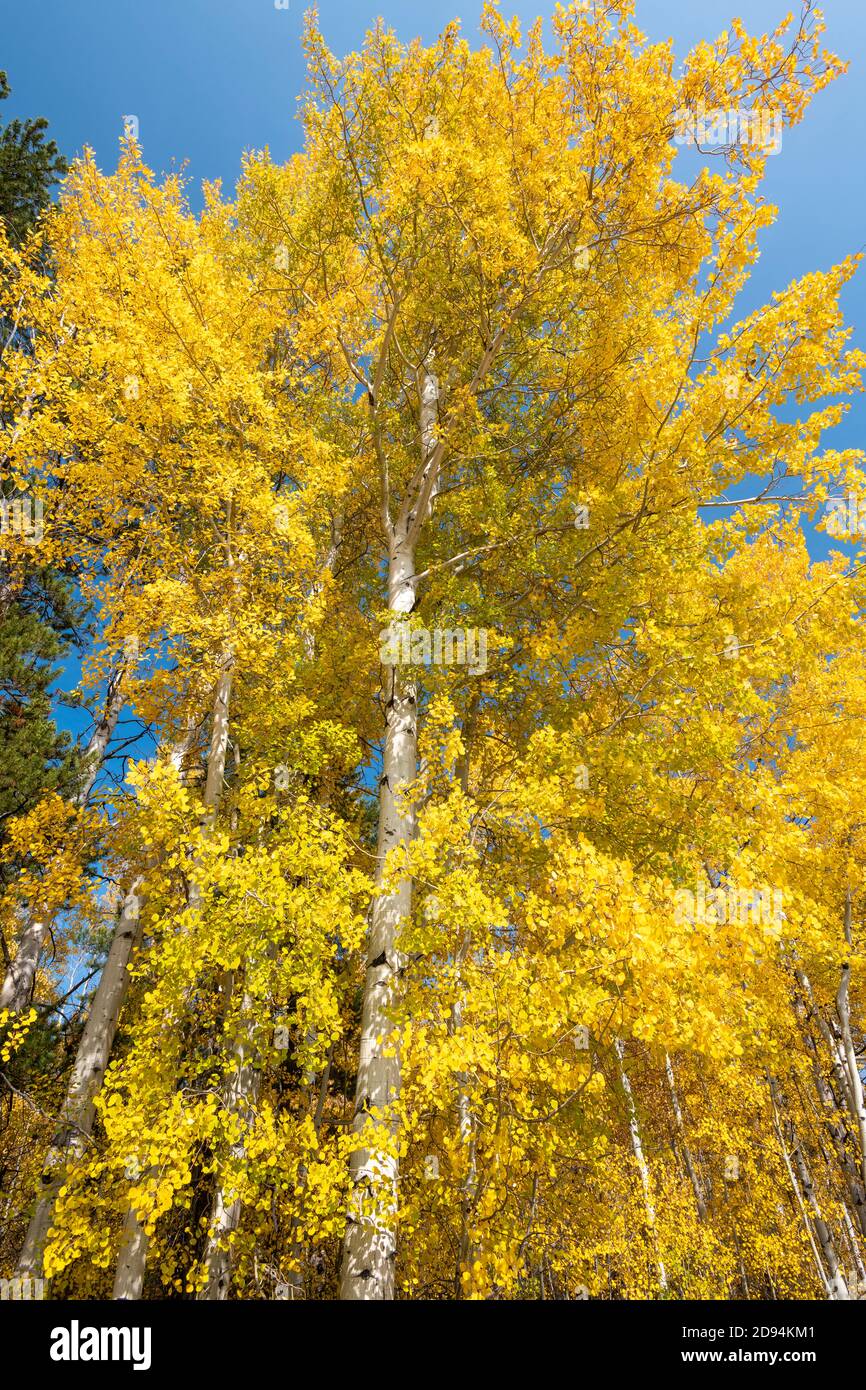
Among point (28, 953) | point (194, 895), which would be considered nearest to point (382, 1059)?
point (194, 895)

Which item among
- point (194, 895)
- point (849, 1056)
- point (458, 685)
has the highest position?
point (458, 685)

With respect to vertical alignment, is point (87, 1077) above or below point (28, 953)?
below

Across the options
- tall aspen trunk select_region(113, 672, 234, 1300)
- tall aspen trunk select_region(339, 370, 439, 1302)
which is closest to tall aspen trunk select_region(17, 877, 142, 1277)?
tall aspen trunk select_region(113, 672, 234, 1300)

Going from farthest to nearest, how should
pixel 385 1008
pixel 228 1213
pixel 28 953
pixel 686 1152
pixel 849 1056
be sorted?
pixel 686 1152
pixel 28 953
pixel 849 1056
pixel 228 1213
pixel 385 1008

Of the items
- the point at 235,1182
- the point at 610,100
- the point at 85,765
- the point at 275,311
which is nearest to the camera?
the point at 235,1182

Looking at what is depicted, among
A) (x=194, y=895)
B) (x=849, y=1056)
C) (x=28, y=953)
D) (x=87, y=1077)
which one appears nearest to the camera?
(x=194, y=895)

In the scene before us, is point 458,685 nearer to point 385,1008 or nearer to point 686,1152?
point 385,1008

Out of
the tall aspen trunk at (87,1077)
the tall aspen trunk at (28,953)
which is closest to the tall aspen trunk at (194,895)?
the tall aspen trunk at (87,1077)

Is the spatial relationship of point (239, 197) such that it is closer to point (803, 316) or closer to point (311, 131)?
point (311, 131)

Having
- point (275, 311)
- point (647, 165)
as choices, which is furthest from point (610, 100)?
point (275, 311)

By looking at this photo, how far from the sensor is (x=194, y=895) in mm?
6066

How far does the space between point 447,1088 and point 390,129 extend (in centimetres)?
1006

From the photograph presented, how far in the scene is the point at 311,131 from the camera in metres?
7.21

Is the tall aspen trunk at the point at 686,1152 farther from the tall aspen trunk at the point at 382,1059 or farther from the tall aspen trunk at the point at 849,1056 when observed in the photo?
the tall aspen trunk at the point at 382,1059
